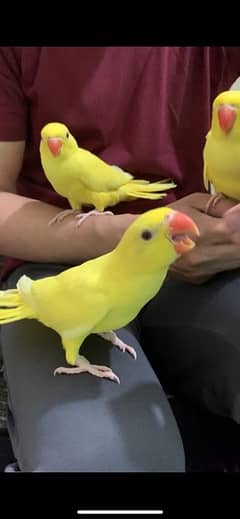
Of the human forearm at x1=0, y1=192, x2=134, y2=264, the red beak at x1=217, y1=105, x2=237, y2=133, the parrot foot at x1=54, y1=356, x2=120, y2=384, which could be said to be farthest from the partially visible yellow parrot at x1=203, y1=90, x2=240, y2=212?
the parrot foot at x1=54, y1=356, x2=120, y2=384

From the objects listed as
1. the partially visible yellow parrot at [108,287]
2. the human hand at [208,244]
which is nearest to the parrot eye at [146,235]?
the partially visible yellow parrot at [108,287]

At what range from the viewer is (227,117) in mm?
801

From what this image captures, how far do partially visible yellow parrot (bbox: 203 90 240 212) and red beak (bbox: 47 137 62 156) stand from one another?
5.5 inches

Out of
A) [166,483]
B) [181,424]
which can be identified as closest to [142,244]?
[166,483]

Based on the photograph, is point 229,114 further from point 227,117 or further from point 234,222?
point 234,222

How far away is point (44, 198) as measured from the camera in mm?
978

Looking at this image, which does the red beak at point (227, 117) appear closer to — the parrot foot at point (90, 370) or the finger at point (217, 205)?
the finger at point (217, 205)

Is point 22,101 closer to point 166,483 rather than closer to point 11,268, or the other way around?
point 11,268

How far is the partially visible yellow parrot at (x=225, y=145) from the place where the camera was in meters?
0.80

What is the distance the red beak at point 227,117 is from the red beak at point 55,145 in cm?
15

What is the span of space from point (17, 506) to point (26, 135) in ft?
1.37

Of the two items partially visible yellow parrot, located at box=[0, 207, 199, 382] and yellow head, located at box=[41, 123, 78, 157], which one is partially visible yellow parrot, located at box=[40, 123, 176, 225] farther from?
partially visible yellow parrot, located at box=[0, 207, 199, 382]

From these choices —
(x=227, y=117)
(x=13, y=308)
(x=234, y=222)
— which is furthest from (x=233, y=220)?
(x=13, y=308)

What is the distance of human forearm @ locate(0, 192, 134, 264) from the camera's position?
90 centimetres
